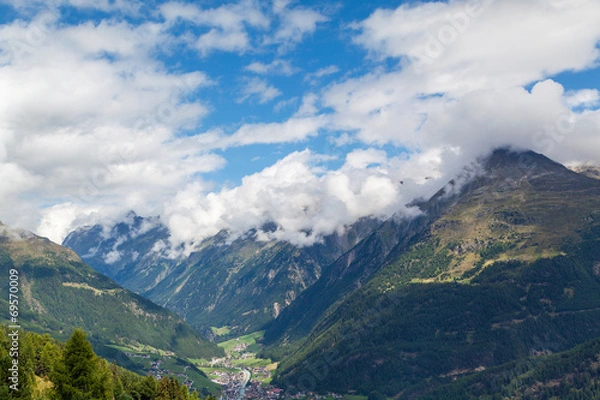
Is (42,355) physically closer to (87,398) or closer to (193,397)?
(193,397)

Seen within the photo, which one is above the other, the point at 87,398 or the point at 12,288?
the point at 12,288

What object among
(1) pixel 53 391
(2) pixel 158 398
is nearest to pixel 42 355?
(2) pixel 158 398

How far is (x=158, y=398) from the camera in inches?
4358

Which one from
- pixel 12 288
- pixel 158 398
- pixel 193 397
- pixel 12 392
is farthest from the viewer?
pixel 193 397

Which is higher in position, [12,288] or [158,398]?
[12,288]

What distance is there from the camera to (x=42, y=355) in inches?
5231

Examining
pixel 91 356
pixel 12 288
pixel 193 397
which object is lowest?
pixel 193 397

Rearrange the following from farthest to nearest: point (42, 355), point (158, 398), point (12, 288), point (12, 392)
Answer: point (42, 355) → point (158, 398) → point (12, 288) → point (12, 392)

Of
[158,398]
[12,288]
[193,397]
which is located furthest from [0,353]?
[193,397]

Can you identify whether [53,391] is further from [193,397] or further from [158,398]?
[193,397]

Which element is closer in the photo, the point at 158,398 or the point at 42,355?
the point at 158,398

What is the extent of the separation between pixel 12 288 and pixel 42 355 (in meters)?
62.1

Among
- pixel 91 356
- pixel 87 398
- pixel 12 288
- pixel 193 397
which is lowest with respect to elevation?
pixel 193 397

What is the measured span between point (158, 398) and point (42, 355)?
4443 cm
